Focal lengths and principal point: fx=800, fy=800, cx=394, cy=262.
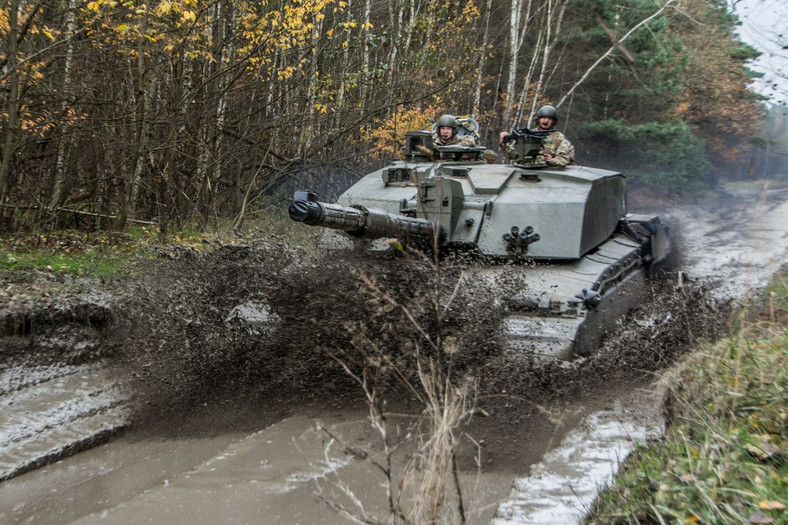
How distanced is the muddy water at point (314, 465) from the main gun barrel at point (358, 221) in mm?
1413

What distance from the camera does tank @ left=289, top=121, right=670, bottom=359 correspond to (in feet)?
22.3

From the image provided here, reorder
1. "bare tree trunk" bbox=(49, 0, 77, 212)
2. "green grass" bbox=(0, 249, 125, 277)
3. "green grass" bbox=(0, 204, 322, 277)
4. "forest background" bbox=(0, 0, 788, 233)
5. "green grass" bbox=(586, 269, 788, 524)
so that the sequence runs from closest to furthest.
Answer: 1. "green grass" bbox=(586, 269, 788, 524)
2. "green grass" bbox=(0, 249, 125, 277)
3. "green grass" bbox=(0, 204, 322, 277)
4. "forest background" bbox=(0, 0, 788, 233)
5. "bare tree trunk" bbox=(49, 0, 77, 212)

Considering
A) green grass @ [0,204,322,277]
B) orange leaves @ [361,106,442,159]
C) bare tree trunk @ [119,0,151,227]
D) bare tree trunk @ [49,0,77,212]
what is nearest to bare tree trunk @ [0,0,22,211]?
bare tree trunk @ [49,0,77,212]

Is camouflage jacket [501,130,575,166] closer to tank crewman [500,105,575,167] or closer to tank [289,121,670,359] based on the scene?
tank crewman [500,105,575,167]

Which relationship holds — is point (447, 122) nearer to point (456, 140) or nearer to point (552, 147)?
point (456, 140)

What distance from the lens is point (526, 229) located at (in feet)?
26.0

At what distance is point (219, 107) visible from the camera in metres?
14.2

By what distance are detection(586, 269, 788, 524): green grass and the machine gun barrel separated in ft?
7.13

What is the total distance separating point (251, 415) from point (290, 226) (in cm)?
743

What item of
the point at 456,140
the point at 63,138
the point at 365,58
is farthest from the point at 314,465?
the point at 365,58

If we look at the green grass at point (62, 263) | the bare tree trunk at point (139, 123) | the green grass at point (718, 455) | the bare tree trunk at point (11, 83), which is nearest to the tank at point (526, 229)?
the green grass at point (718, 455)

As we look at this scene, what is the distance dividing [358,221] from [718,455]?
3432 millimetres

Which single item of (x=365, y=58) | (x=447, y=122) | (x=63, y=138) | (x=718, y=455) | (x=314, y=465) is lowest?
(x=314, y=465)

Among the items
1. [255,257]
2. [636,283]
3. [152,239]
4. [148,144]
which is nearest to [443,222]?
[255,257]
